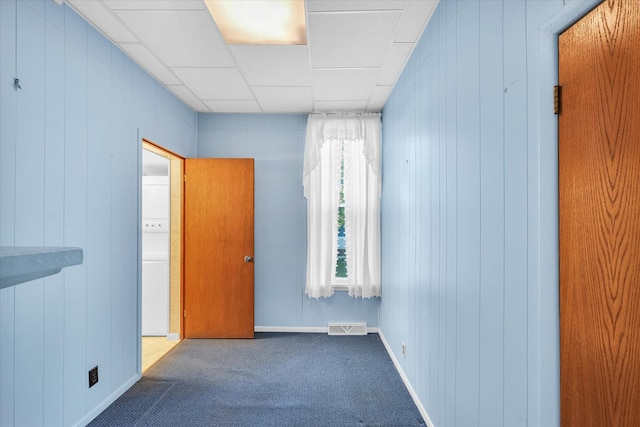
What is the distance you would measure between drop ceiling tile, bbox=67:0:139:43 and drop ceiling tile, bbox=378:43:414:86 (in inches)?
68.8

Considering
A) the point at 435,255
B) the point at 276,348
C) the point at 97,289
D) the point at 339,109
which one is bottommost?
the point at 276,348

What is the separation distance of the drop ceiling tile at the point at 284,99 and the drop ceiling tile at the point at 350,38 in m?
0.58

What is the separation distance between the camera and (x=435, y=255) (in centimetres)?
191

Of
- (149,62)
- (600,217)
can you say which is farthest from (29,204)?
(600,217)

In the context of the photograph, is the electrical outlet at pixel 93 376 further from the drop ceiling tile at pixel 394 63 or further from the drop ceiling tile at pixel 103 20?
the drop ceiling tile at pixel 394 63

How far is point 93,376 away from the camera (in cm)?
210

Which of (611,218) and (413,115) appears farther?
(413,115)

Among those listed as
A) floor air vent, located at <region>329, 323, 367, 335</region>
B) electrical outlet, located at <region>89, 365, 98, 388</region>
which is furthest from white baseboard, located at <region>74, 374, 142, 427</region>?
floor air vent, located at <region>329, 323, 367, 335</region>

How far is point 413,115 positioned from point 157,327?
332 centimetres

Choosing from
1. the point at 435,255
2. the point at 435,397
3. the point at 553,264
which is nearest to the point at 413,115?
the point at 435,255

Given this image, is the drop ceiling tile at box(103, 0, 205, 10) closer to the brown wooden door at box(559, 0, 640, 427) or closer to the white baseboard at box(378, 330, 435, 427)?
the brown wooden door at box(559, 0, 640, 427)

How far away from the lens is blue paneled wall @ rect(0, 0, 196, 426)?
1.55 metres

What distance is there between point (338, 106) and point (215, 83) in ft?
4.13

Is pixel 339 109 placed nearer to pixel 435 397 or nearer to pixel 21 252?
pixel 435 397
